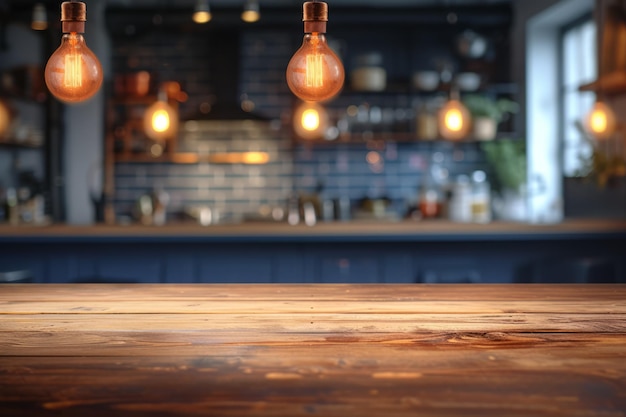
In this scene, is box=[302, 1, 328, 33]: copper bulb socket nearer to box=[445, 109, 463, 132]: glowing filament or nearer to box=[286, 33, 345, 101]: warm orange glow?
box=[286, 33, 345, 101]: warm orange glow

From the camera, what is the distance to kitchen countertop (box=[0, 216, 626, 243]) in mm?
3984

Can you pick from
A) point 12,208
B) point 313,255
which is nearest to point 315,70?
point 313,255

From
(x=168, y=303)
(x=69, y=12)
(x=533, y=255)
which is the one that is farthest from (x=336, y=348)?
(x=533, y=255)

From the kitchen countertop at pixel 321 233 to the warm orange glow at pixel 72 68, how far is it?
1.85 metres

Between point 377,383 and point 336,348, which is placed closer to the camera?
point 377,383

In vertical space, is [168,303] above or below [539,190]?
below

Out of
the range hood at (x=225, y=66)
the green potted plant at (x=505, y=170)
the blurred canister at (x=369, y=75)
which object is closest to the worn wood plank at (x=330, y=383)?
the green potted plant at (x=505, y=170)

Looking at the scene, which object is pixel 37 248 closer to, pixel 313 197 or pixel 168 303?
pixel 168 303

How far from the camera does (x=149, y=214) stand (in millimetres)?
6391

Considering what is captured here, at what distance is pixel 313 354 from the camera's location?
132 centimetres

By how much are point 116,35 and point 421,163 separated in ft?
11.1

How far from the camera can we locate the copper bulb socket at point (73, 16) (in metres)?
2.12

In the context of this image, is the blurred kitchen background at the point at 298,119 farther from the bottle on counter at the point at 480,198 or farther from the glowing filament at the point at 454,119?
the glowing filament at the point at 454,119

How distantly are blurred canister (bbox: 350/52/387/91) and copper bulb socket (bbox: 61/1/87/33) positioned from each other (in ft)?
14.7
